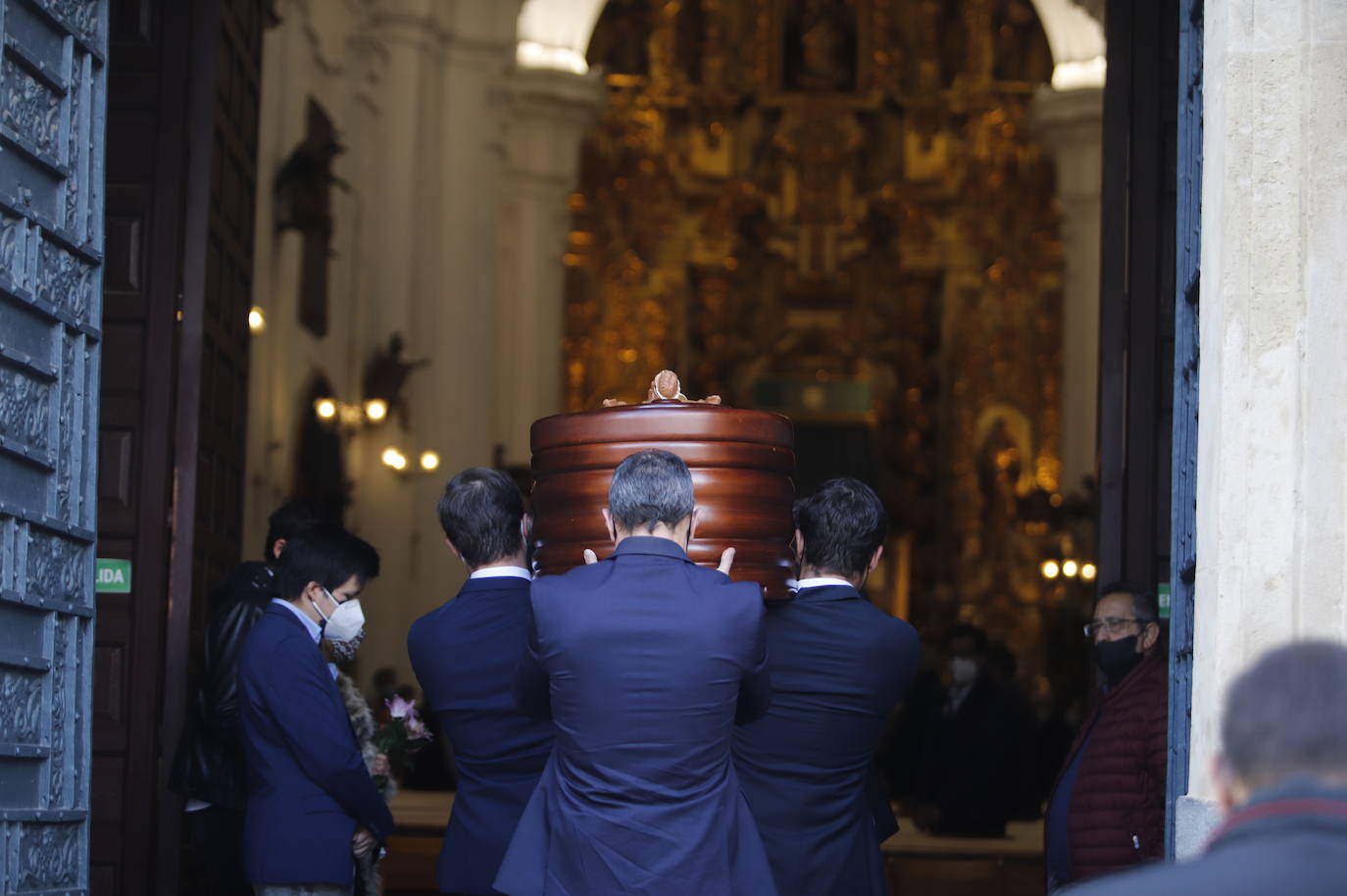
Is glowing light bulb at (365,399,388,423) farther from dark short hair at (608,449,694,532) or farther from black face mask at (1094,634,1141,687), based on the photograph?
dark short hair at (608,449,694,532)

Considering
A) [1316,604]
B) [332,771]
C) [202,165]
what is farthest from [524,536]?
[202,165]

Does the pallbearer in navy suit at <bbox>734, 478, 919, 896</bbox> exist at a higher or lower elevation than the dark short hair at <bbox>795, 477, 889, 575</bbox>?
lower

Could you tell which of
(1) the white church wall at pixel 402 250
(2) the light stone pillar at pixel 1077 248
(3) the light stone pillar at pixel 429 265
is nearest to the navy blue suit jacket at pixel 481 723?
(1) the white church wall at pixel 402 250

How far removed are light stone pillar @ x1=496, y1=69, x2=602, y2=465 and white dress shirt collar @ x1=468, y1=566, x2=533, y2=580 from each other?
14.7 meters

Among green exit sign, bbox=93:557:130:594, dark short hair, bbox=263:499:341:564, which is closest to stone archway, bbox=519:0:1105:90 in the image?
green exit sign, bbox=93:557:130:594

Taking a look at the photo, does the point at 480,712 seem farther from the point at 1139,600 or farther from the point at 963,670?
the point at 963,670

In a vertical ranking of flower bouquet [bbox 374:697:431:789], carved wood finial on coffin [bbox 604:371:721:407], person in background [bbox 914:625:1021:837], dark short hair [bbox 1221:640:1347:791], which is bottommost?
person in background [bbox 914:625:1021:837]

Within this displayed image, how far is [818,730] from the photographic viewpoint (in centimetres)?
478

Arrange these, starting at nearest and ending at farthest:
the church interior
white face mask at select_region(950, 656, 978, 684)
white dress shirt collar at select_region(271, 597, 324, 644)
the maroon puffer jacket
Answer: white dress shirt collar at select_region(271, 597, 324, 644) → the maroon puffer jacket → the church interior → white face mask at select_region(950, 656, 978, 684)

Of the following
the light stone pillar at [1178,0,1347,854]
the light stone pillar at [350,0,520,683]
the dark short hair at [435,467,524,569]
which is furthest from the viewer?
the light stone pillar at [350,0,520,683]

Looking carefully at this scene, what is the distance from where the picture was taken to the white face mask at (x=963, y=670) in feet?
31.7

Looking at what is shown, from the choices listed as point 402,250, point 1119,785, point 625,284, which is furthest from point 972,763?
point 625,284

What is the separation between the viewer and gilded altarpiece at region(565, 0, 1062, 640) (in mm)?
23422

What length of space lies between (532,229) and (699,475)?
1581 cm
